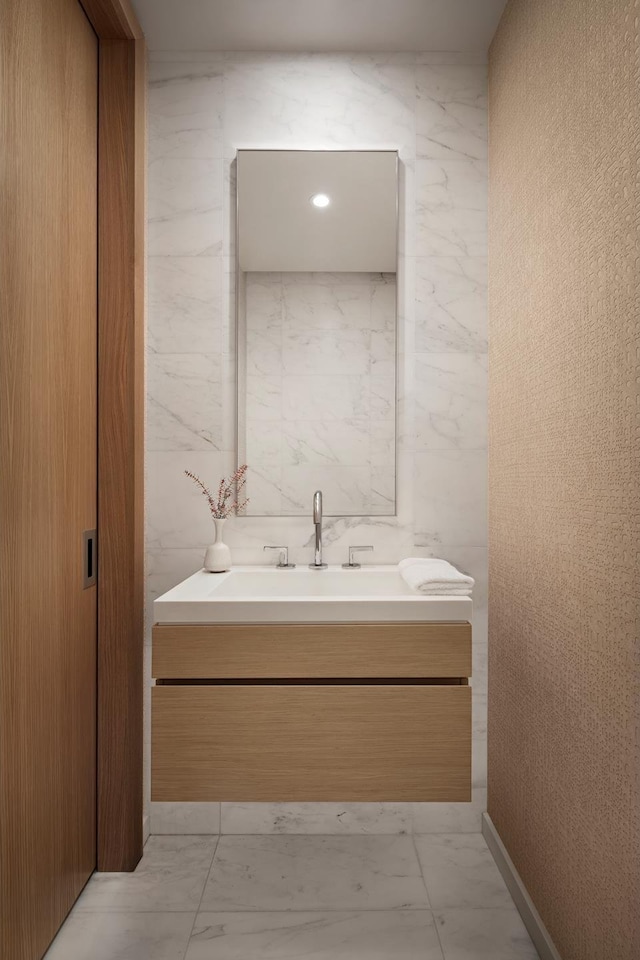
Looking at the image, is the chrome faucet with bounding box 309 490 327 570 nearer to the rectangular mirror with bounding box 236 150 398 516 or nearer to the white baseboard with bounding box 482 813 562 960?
the rectangular mirror with bounding box 236 150 398 516

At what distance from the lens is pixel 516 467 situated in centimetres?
185

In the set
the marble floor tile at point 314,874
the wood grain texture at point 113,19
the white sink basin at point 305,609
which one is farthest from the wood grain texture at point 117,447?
the white sink basin at point 305,609

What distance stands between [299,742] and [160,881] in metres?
0.77

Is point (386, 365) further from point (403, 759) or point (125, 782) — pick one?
point (125, 782)

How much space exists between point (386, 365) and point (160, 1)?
4.11 feet

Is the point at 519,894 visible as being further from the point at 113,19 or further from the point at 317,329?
the point at 113,19

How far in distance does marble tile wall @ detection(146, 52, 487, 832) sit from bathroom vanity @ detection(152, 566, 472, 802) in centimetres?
63

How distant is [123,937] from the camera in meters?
1.64

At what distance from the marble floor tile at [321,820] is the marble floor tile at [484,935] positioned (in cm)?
41

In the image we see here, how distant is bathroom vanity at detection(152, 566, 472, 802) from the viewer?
1532mm

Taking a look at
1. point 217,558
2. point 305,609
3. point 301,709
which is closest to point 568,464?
point 305,609

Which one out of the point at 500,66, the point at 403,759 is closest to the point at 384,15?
the point at 500,66

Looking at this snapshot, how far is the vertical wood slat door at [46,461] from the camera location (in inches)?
54.5

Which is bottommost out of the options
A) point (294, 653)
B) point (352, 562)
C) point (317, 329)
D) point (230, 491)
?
point (294, 653)
